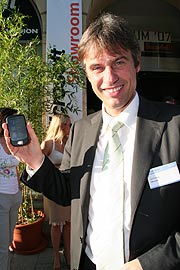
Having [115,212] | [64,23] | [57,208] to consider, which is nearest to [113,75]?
[115,212]

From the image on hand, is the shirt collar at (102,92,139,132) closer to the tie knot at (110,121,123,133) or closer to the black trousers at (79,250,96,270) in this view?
the tie knot at (110,121,123,133)

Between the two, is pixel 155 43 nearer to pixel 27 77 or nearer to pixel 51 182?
pixel 27 77

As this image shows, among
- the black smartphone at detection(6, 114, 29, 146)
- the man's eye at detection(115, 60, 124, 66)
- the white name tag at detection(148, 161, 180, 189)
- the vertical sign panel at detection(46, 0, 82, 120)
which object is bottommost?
the white name tag at detection(148, 161, 180, 189)

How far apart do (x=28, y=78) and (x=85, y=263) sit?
102 inches

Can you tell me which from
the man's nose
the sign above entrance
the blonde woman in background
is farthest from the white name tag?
the sign above entrance

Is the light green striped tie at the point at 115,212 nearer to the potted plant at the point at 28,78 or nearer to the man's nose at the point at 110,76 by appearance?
the man's nose at the point at 110,76

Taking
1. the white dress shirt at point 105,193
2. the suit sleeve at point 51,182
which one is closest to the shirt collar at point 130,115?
the white dress shirt at point 105,193

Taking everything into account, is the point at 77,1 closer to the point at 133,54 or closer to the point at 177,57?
the point at 177,57

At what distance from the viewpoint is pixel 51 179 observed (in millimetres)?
1541

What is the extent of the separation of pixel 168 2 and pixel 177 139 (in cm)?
647

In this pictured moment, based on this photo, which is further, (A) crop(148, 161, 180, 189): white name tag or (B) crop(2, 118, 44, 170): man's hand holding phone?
(B) crop(2, 118, 44, 170): man's hand holding phone

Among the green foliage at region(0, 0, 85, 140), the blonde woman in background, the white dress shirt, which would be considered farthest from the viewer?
the blonde woman in background

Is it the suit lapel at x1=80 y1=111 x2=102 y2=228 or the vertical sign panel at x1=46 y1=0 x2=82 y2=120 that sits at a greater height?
the vertical sign panel at x1=46 y1=0 x2=82 y2=120

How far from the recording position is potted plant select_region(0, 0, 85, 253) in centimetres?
338
